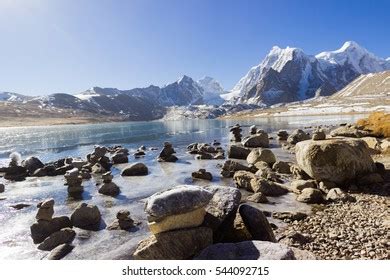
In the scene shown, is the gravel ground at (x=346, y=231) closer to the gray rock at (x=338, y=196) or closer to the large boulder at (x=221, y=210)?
the gray rock at (x=338, y=196)

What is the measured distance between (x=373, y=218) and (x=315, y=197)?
3.99 m

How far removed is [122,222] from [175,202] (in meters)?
6.31

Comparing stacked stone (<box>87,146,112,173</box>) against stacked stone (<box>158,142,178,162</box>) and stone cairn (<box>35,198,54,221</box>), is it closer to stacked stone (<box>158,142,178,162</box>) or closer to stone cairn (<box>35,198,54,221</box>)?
stacked stone (<box>158,142,178,162</box>)

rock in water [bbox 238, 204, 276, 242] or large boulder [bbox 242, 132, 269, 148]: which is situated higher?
rock in water [bbox 238, 204, 276, 242]

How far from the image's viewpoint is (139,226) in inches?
596

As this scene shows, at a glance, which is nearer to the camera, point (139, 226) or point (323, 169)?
point (139, 226)

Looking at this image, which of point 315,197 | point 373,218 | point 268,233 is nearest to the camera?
point 268,233

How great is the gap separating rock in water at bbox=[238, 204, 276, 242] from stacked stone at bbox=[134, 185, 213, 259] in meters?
1.40

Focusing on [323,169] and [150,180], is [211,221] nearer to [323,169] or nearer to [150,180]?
[323,169]

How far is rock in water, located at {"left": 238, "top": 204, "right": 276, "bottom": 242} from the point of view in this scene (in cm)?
1054

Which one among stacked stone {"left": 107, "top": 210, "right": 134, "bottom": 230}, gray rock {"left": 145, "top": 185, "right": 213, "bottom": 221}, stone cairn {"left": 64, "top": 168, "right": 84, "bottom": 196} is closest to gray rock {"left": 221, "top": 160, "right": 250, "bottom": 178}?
stone cairn {"left": 64, "top": 168, "right": 84, "bottom": 196}
